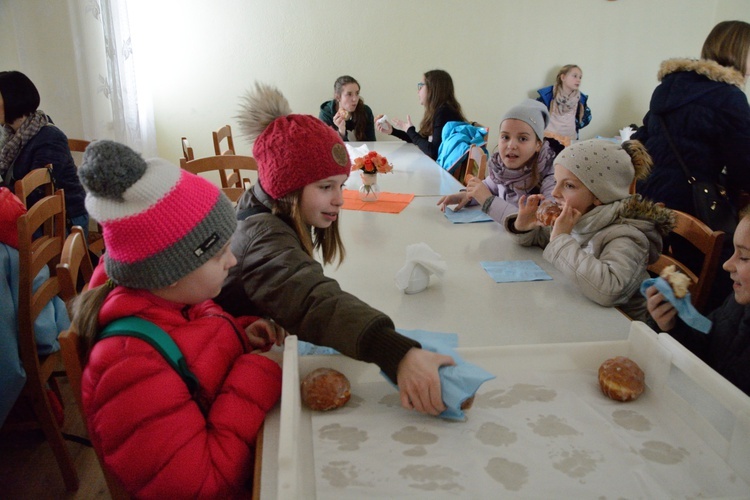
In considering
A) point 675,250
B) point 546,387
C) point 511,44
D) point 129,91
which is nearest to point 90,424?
point 546,387

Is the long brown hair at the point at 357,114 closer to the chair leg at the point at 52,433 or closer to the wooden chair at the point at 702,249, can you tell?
→ the wooden chair at the point at 702,249

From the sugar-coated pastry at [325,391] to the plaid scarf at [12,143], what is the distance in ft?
7.89

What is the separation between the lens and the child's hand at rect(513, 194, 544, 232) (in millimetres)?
1729

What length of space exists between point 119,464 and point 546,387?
27.5 inches

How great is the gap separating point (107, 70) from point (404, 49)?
8.09 ft

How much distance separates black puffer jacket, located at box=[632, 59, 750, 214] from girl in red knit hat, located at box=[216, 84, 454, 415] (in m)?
1.62

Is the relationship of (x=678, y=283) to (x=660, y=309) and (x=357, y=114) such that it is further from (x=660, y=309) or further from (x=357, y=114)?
(x=357, y=114)

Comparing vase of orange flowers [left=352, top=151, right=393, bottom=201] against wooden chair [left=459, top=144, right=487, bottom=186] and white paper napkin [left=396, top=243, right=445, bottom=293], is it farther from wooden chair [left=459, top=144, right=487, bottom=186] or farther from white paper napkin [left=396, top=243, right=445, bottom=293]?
white paper napkin [left=396, top=243, right=445, bottom=293]

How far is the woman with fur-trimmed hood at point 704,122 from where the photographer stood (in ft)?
7.05

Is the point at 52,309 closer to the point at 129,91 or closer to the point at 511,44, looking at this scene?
the point at 129,91

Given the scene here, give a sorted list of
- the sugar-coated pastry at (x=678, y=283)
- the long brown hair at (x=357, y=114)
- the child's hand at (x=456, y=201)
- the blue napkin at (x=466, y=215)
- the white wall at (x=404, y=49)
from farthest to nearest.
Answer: the white wall at (x=404, y=49) < the long brown hair at (x=357, y=114) < the child's hand at (x=456, y=201) < the blue napkin at (x=466, y=215) < the sugar-coated pastry at (x=678, y=283)

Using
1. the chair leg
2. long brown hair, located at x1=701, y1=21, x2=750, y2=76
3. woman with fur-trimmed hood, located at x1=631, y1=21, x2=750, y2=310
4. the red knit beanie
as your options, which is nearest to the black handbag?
woman with fur-trimmed hood, located at x1=631, y1=21, x2=750, y2=310

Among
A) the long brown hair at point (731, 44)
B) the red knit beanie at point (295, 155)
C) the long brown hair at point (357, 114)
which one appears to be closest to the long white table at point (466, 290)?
the red knit beanie at point (295, 155)

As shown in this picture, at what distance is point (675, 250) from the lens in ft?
7.16
